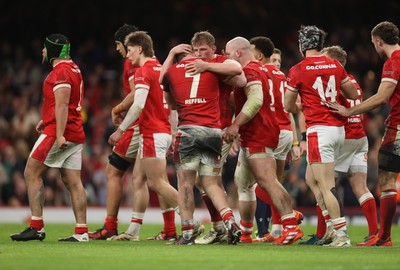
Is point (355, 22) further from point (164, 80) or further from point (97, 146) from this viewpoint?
point (164, 80)

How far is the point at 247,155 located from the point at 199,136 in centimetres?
90

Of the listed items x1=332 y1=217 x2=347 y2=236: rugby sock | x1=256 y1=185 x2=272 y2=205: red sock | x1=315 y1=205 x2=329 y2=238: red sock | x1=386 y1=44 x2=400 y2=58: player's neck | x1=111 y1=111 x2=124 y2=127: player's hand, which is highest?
x1=386 y1=44 x2=400 y2=58: player's neck

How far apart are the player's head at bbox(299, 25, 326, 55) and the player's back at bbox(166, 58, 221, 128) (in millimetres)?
1219

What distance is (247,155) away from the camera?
40.3ft

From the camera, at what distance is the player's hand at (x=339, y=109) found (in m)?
11.9

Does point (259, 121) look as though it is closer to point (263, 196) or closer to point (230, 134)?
point (230, 134)

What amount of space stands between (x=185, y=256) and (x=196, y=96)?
233cm

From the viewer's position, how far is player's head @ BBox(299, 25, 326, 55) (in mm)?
12062

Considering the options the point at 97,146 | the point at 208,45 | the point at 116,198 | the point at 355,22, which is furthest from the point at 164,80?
the point at 355,22

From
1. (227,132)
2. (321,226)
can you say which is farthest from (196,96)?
(321,226)

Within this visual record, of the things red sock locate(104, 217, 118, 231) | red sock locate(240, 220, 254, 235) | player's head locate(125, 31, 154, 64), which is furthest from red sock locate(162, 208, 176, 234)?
player's head locate(125, 31, 154, 64)

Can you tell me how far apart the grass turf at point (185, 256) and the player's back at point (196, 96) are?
4.98 ft

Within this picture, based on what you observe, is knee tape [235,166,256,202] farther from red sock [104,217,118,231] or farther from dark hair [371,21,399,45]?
dark hair [371,21,399,45]

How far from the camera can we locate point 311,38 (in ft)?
39.7
